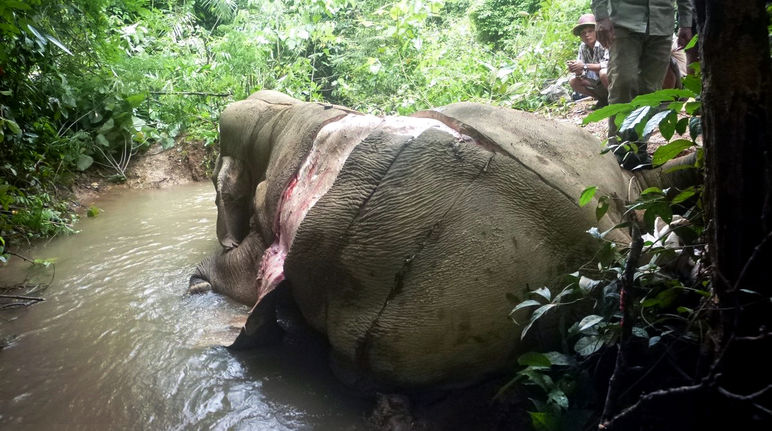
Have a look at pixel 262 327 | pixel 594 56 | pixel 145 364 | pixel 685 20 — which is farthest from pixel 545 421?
pixel 594 56

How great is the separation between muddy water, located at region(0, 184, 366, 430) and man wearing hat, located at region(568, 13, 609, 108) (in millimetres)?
3292

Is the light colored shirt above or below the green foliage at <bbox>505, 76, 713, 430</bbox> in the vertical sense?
above

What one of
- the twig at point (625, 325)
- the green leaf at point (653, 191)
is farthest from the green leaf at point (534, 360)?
the green leaf at point (653, 191)

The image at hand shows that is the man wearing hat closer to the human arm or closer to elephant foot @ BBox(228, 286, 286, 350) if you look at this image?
the human arm

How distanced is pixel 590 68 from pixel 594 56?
46cm

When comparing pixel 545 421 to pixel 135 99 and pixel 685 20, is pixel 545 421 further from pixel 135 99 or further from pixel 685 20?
Result: pixel 135 99

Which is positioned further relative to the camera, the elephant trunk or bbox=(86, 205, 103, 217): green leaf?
bbox=(86, 205, 103, 217): green leaf

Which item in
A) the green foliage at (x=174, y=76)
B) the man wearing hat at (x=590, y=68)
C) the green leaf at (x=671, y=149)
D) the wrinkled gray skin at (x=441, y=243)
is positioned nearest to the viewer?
the green leaf at (x=671, y=149)

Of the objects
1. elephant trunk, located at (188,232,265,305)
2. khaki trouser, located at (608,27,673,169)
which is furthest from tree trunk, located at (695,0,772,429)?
elephant trunk, located at (188,232,265,305)

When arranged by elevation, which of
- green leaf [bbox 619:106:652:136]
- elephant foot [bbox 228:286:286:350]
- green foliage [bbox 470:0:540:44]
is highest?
green foliage [bbox 470:0:540:44]

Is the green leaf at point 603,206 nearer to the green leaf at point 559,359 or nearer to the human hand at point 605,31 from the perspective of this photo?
the green leaf at point 559,359

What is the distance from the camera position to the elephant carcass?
1.73 metres

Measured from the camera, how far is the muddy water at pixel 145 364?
2.02 meters

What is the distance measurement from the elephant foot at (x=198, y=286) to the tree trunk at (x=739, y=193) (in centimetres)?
294
